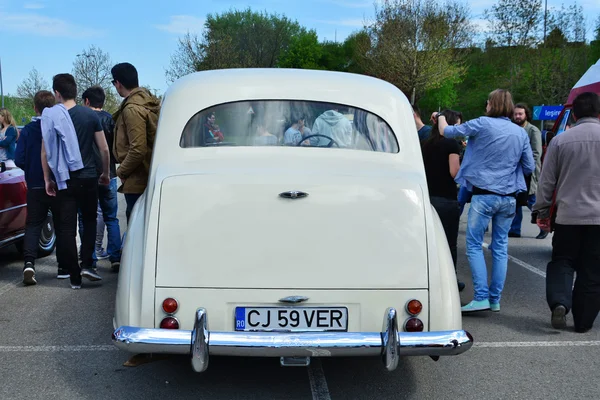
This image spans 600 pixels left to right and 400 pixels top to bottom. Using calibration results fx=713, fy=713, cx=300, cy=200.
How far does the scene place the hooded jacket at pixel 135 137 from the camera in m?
6.73

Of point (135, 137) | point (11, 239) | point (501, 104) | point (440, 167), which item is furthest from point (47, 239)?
point (501, 104)

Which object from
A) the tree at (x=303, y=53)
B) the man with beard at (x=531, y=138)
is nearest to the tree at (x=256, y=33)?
the tree at (x=303, y=53)

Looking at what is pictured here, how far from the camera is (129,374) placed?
461cm

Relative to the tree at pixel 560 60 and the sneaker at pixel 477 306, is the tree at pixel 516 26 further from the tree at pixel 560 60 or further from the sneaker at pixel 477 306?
the sneaker at pixel 477 306

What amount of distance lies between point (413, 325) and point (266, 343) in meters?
0.84

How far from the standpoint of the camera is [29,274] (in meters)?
7.07

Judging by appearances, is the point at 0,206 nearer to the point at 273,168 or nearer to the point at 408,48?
the point at 273,168

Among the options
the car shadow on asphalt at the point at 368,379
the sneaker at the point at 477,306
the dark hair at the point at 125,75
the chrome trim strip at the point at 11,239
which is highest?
the dark hair at the point at 125,75

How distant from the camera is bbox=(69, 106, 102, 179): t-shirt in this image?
6793 millimetres

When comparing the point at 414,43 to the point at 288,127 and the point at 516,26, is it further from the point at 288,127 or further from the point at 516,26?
the point at 288,127

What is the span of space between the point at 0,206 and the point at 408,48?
42918 millimetres

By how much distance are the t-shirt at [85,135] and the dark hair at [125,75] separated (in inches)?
17.5

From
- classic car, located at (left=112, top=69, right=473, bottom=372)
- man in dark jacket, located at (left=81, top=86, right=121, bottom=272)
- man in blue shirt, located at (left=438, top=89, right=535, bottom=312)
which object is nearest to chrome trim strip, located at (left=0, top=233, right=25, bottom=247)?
man in dark jacket, located at (left=81, top=86, right=121, bottom=272)

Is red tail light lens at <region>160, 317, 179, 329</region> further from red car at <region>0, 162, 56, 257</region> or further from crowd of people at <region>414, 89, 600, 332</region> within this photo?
red car at <region>0, 162, 56, 257</region>
